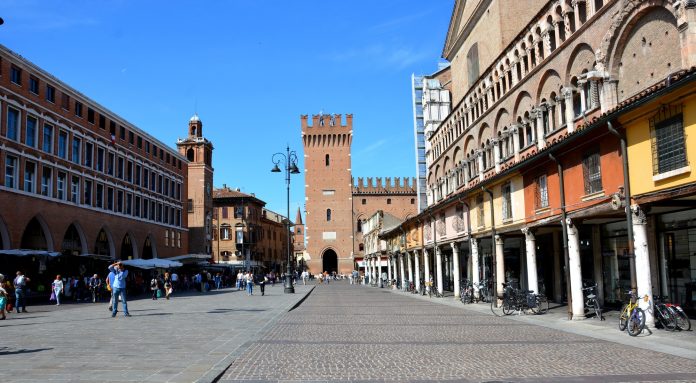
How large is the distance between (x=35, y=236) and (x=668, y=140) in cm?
3776

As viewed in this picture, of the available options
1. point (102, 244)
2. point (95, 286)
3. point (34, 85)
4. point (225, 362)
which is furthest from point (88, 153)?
point (225, 362)

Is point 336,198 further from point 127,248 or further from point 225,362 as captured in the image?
point 225,362

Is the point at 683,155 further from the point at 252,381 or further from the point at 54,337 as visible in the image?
the point at 54,337

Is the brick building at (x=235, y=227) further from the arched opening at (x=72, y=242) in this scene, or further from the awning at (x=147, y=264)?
the awning at (x=147, y=264)

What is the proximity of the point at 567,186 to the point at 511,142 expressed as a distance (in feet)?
32.8

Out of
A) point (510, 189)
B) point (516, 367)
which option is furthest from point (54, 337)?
point (510, 189)

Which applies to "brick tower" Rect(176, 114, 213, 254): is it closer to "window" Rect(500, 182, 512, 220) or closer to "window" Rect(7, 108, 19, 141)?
"window" Rect(7, 108, 19, 141)

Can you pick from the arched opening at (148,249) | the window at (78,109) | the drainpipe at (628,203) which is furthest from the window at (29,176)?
the drainpipe at (628,203)

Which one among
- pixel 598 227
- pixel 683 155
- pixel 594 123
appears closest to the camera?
pixel 683 155

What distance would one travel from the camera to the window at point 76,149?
43594mm

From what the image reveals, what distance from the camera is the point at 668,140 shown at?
44.0 ft

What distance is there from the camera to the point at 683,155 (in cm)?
1287

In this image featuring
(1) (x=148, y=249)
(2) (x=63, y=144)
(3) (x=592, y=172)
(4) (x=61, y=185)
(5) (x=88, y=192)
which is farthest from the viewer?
(1) (x=148, y=249)

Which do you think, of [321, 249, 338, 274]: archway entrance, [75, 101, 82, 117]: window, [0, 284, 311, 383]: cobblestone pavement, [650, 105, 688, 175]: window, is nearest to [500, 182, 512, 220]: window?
[650, 105, 688, 175]: window
